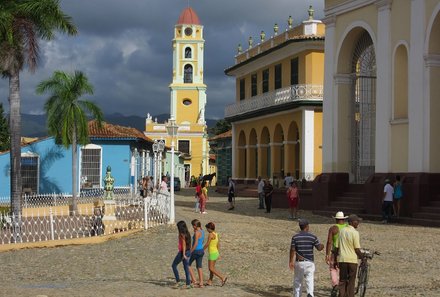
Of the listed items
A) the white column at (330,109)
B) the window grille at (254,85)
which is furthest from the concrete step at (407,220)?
the window grille at (254,85)

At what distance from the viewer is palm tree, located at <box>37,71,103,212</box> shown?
32.8m

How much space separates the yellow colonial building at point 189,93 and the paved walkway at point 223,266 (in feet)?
200

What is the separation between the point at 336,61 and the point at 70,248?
13.6 metres

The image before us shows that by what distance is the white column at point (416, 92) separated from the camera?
22953 millimetres

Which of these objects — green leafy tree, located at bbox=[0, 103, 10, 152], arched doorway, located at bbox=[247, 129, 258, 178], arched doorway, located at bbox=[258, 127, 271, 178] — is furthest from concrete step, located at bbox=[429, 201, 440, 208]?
green leafy tree, located at bbox=[0, 103, 10, 152]

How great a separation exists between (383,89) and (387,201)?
3845 mm

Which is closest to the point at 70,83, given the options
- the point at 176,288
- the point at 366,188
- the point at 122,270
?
the point at 366,188

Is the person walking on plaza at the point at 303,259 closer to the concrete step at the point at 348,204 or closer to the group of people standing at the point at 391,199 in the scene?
the group of people standing at the point at 391,199

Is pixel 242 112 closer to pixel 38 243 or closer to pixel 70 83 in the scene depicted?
pixel 70 83

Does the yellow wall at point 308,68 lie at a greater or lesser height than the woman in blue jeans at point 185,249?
greater

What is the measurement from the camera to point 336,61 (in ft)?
92.3

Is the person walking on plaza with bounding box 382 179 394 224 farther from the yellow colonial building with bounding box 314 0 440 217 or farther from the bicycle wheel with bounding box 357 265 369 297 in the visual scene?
the bicycle wheel with bounding box 357 265 369 297

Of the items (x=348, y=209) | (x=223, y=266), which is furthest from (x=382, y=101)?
(x=223, y=266)

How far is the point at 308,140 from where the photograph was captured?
38.1 metres
